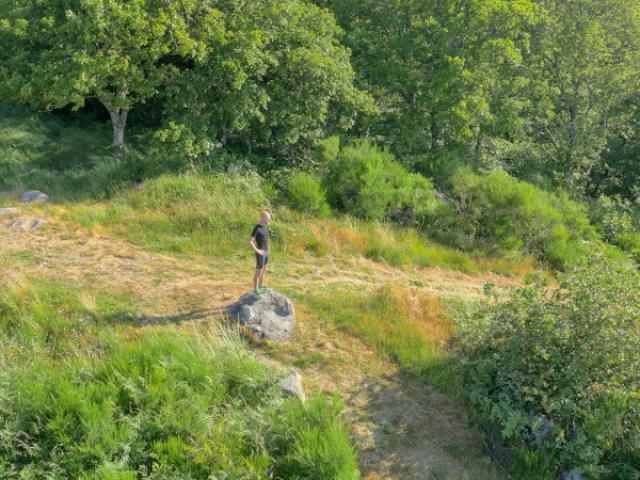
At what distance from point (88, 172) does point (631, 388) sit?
12.0 metres

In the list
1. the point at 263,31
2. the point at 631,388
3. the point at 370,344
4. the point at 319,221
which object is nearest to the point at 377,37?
the point at 263,31

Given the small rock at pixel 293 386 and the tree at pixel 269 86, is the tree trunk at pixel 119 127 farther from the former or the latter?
the small rock at pixel 293 386

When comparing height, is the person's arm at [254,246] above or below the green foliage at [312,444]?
above

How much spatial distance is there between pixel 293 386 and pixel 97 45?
957 cm

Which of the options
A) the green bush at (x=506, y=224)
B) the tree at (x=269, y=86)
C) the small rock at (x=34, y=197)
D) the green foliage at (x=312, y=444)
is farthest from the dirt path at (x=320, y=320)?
the tree at (x=269, y=86)

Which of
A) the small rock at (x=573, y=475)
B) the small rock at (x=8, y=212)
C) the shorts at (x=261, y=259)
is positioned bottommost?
the small rock at (x=8, y=212)

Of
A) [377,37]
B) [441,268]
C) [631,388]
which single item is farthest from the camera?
[377,37]

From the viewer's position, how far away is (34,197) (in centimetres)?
1279

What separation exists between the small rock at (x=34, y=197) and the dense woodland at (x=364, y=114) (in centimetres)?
→ 35

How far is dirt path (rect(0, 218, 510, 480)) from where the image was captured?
22.5 feet

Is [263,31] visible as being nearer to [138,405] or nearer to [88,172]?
[88,172]

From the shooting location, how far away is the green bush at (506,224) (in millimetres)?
13406

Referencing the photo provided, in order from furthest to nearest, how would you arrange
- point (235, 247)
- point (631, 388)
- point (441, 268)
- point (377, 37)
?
point (377, 37), point (441, 268), point (235, 247), point (631, 388)

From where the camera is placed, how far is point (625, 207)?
1427cm
